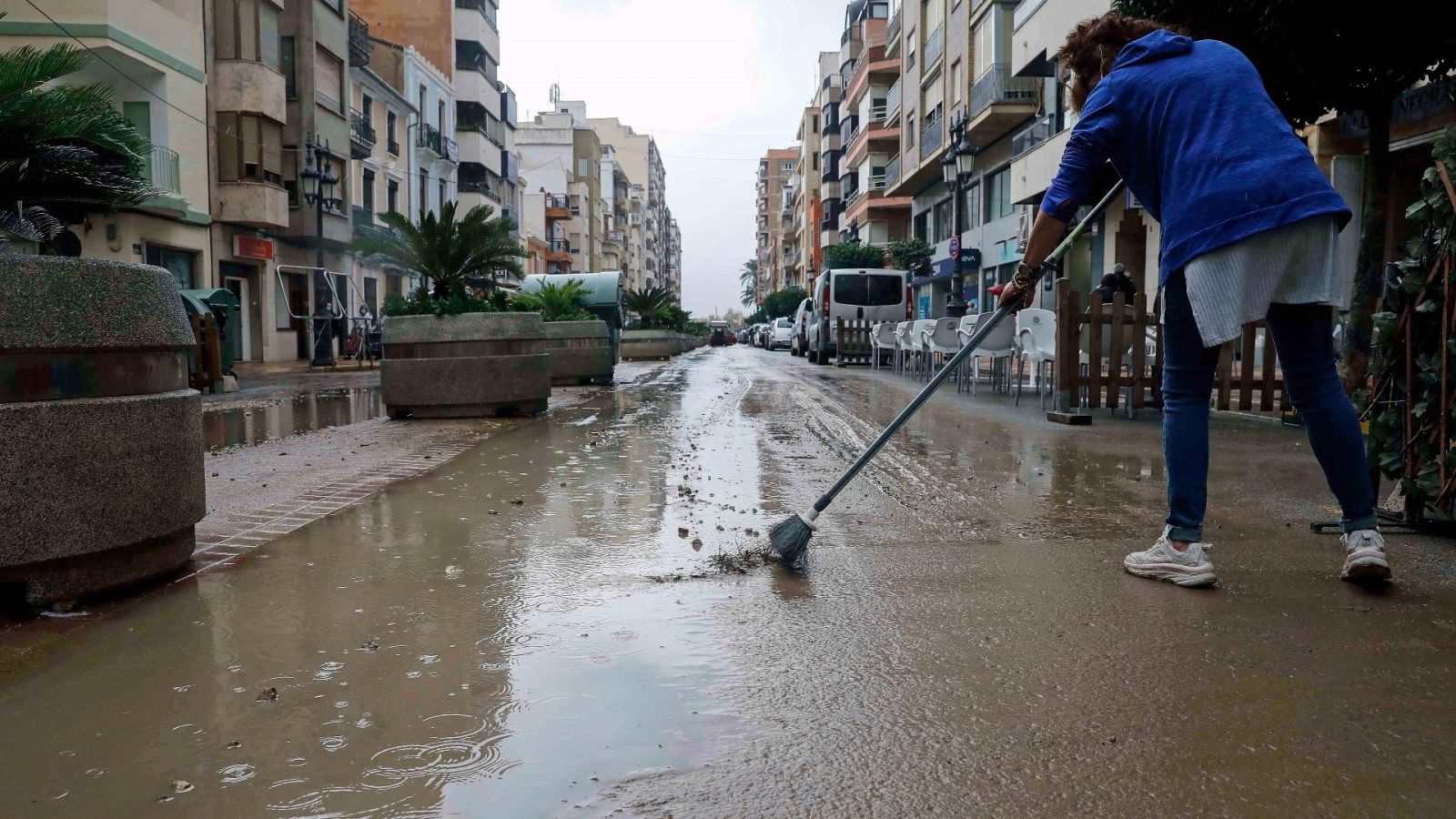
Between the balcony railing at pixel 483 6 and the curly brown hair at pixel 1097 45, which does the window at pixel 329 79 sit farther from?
the curly brown hair at pixel 1097 45

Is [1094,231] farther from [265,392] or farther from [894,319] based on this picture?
[265,392]

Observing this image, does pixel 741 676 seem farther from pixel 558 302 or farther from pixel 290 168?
pixel 290 168

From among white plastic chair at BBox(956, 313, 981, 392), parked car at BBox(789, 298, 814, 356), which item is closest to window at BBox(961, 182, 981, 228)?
parked car at BBox(789, 298, 814, 356)

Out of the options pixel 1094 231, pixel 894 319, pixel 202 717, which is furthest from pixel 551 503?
pixel 894 319

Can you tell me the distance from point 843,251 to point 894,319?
74.3 feet

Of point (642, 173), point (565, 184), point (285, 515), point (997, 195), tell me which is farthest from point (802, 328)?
point (642, 173)

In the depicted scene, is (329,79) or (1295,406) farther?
(329,79)

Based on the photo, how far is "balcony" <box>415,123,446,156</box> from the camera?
44.8 m

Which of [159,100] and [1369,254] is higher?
[159,100]

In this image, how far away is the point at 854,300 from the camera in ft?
92.1

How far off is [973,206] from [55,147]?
3562 cm

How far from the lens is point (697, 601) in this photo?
3.35 m

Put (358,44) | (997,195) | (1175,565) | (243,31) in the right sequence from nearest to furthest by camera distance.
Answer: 1. (1175,565)
2. (243,31)
3. (997,195)
4. (358,44)

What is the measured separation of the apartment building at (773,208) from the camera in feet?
438
